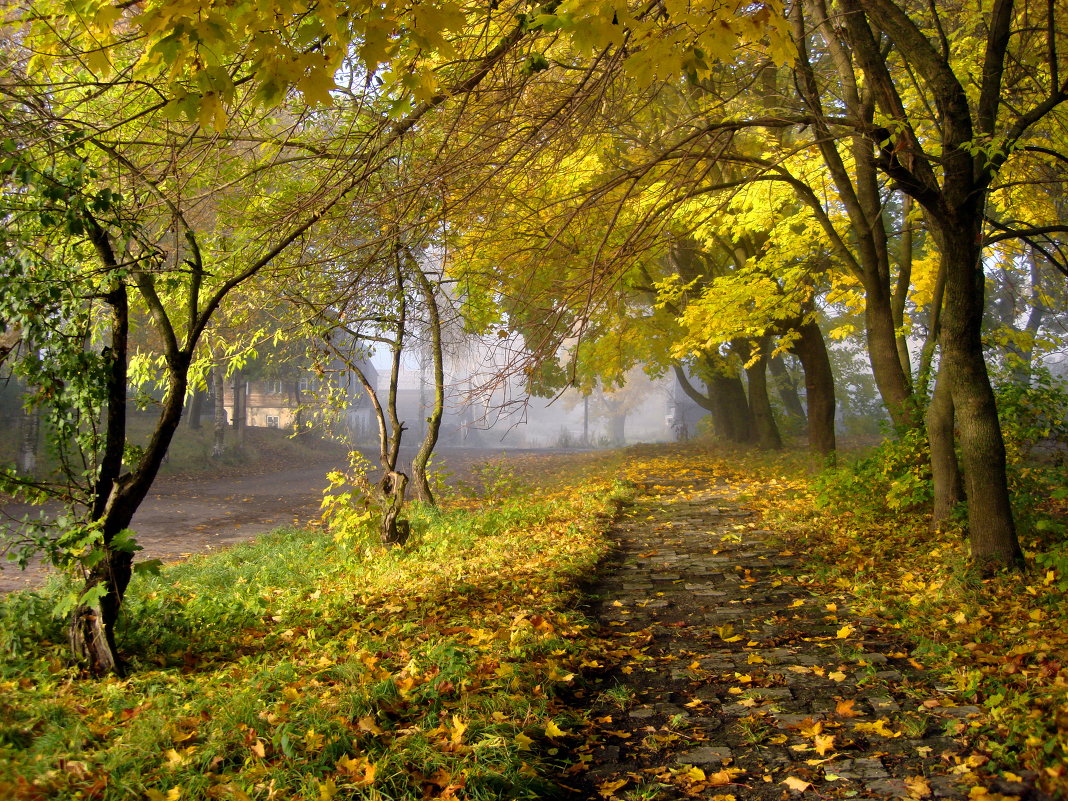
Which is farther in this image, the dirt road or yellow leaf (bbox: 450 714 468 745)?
the dirt road

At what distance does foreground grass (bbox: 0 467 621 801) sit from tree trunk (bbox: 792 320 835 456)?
8465 millimetres

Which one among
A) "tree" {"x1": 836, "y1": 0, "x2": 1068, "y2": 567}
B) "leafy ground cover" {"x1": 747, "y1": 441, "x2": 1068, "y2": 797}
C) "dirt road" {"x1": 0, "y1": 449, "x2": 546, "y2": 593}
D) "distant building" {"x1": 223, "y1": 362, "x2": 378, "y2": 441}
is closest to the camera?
"leafy ground cover" {"x1": 747, "y1": 441, "x2": 1068, "y2": 797}

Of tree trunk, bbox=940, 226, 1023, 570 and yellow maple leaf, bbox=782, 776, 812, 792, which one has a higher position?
tree trunk, bbox=940, 226, 1023, 570

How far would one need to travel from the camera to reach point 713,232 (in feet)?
46.0

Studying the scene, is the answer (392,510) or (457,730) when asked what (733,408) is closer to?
(392,510)

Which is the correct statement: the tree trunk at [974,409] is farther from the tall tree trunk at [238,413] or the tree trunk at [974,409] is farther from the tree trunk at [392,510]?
the tall tree trunk at [238,413]

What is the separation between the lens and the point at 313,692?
13.2ft

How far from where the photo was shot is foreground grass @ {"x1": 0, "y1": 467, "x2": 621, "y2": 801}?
3154 mm

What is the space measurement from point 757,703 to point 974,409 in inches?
150

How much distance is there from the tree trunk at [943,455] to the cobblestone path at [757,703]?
2007 millimetres

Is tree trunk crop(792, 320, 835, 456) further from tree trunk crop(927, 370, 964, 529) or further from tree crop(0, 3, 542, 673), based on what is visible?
tree crop(0, 3, 542, 673)

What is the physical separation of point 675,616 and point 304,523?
1082cm

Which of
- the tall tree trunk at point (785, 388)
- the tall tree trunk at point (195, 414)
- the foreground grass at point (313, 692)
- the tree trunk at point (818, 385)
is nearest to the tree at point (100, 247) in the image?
the foreground grass at point (313, 692)

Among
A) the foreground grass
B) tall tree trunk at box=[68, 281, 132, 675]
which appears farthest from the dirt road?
tall tree trunk at box=[68, 281, 132, 675]
